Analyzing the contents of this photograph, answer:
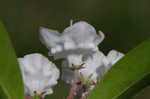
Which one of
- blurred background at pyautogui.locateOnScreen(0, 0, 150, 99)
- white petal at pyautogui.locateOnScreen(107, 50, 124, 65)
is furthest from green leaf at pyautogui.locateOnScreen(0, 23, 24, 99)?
blurred background at pyautogui.locateOnScreen(0, 0, 150, 99)

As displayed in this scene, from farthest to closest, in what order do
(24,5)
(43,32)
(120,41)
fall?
(24,5) < (120,41) < (43,32)

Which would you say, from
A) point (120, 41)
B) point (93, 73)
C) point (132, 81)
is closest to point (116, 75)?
point (132, 81)

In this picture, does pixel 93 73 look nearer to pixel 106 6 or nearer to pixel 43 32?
pixel 43 32

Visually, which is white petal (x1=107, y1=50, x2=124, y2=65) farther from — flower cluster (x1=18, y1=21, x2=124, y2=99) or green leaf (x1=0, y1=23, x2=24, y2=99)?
green leaf (x1=0, y1=23, x2=24, y2=99)

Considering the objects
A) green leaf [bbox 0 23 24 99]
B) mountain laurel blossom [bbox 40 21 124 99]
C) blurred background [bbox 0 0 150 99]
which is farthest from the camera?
blurred background [bbox 0 0 150 99]

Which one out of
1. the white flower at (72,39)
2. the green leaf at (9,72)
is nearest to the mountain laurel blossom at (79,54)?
the white flower at (72,39)

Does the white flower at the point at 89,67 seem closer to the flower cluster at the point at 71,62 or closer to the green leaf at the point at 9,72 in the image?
the flower cluster at the point at 71,62

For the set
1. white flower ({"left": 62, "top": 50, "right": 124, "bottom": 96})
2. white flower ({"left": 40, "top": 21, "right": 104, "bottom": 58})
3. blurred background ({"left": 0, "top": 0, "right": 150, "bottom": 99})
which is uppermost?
white flower ({"left": 40, "top": 21, "right": 104, "bottom": 58})
